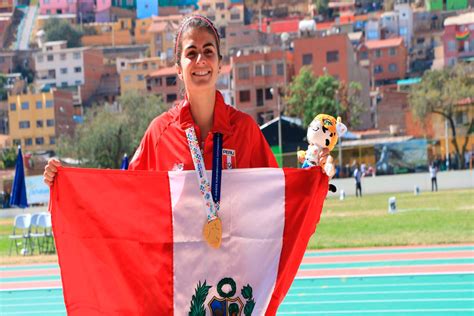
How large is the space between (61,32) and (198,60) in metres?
131

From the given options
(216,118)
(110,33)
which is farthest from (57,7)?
(216,118)

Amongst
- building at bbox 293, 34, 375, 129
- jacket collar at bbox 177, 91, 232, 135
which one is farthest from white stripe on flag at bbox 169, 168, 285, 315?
building at bbox 293, 34, 375, 129

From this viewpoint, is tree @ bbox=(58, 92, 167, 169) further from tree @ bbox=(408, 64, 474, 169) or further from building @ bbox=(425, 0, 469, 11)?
building @ bbox=(425, 0, 469, 11)

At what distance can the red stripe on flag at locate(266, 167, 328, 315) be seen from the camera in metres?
4.03

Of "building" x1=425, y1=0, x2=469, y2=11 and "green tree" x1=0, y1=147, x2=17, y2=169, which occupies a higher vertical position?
"building" x1=425, y1=0, x2=469, y2=11

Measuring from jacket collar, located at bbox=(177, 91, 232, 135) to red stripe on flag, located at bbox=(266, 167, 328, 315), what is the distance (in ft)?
1.16

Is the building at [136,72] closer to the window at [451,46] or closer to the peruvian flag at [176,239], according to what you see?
the window at [451,46]

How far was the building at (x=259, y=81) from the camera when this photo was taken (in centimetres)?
8588

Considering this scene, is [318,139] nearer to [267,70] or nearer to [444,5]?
[267,70]

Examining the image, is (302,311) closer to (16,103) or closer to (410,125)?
(410,125)

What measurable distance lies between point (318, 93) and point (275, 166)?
6947 centimetres

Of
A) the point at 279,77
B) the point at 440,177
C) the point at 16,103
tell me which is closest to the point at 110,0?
the point at 16,103

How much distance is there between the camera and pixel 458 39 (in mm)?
105688

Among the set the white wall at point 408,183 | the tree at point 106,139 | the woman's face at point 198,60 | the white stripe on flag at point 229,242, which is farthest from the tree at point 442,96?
the woman's face at point 198,60
